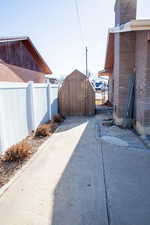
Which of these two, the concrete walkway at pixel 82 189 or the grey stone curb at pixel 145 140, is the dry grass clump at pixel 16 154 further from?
the grey stone curb at pixel 145 140

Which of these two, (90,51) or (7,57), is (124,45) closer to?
(7,57)

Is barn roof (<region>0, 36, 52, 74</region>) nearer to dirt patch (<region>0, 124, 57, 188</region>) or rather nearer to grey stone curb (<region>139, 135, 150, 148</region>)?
dirt patch (<region>0, 124, 57, 188</region>)

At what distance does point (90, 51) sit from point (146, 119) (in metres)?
15.5

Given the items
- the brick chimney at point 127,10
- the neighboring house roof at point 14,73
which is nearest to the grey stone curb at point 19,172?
the neighboring house roof at point 14,73

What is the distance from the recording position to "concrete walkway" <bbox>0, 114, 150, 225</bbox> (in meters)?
2.18

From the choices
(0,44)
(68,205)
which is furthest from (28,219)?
(0,44)

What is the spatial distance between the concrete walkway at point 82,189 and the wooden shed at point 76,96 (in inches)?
223

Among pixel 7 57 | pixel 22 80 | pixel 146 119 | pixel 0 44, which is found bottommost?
pixel 146 119

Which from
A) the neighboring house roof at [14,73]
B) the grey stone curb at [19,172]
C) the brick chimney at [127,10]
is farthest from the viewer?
the neighboring house roof at [14,73]

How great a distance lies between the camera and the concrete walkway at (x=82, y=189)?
2.18 m

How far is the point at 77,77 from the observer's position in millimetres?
10000

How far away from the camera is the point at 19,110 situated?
15.9 feet

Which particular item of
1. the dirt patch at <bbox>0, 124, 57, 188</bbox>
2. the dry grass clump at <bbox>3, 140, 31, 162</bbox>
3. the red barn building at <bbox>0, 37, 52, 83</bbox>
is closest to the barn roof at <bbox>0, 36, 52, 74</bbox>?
the red barn building at <bbox>0, 37, 52, 83</bbox>

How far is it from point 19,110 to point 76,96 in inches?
225
